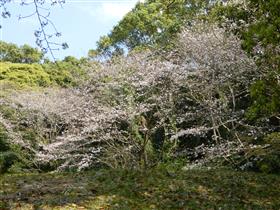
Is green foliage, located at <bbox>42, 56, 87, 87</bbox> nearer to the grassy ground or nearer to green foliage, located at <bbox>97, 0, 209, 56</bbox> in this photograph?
green foliage, located at <bbox>97, 0, 209, 56</bbox>

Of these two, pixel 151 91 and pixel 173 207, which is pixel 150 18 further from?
pixel 173 207

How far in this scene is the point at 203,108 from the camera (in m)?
12.2

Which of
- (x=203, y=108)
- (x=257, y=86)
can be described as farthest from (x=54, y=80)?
(x=257, y=86)

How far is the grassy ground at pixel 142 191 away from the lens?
6676 millimetres

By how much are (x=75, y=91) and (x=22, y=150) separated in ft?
9.93

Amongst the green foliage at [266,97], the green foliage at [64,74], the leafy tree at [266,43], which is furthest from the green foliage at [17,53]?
the green foliage at [266,97]

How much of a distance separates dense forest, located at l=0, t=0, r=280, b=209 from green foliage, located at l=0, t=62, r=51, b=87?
0.17 feet

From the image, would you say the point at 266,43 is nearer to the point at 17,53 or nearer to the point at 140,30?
the point at 140,30

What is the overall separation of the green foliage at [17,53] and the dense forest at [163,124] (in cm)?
1006

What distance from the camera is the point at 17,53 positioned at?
30781mm

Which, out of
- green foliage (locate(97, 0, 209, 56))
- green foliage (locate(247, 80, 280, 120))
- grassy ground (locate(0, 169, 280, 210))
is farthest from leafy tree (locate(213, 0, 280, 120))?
green foliage (locate(97, 0, 209, 56))

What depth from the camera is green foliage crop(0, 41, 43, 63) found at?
30812mm

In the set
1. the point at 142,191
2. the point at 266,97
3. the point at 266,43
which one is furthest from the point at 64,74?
the point at 266,43

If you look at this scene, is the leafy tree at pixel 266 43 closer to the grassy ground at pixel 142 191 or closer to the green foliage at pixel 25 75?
the grassy ground at pixel 142 191
